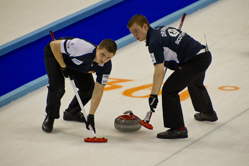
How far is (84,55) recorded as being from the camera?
13.2 ft

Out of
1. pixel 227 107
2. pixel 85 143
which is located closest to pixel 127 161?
pixel 85 143

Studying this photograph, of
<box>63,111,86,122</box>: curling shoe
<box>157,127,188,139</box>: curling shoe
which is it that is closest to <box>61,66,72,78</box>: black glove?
<box>63,111,86,122</box>: curling shoe

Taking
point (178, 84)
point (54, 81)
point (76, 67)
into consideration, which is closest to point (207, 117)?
point (178, 84)

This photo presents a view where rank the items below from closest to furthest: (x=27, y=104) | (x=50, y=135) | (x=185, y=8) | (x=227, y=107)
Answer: (x=50, y=135) < (x=227, y=107) < (x=27, y=104) < (x=185, y=8)

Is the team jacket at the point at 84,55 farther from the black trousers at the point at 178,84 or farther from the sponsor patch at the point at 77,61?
the black trousers at the point at 178,84

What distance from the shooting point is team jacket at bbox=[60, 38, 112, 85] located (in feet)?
13.2

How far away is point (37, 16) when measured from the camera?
332 inches

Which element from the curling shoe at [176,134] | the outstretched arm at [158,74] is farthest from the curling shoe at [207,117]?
the outstretched arm at [158,74]

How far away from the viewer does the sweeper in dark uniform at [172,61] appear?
3.78 metres

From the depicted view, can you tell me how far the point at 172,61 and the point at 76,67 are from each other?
100 cm

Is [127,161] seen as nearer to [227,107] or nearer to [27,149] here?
[27,149]

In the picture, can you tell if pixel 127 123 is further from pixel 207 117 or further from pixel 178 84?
pixel 207 117

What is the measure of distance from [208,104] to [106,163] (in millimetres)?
1384

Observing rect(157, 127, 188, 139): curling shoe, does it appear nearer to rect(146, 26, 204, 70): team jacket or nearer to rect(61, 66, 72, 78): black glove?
rect(146, 26, 204, 70): team jacket
